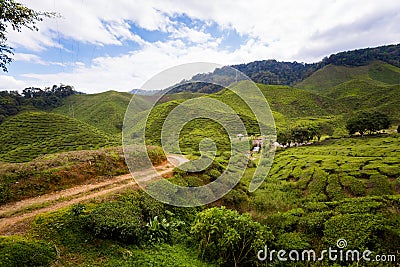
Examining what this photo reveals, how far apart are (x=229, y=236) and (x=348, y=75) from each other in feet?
587

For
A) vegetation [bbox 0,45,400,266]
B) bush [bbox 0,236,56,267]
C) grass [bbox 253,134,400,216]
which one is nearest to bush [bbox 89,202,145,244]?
vegetation [bbox 0,45,400,266]

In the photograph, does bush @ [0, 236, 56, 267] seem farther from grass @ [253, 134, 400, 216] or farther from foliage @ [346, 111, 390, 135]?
foliage @ [346, 111, 390, 135]

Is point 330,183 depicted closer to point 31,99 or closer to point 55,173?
point 55,173

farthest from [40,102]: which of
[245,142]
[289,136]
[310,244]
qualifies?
[310,244]

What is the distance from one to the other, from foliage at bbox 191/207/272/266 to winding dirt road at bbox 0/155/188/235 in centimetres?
469

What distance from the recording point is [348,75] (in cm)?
15238

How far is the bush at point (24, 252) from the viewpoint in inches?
244

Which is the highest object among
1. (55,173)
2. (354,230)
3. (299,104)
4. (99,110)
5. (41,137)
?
(299,104)

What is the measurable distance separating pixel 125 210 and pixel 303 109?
290ft

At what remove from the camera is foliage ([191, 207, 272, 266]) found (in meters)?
8.80

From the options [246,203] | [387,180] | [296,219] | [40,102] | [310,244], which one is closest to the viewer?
[310,244]

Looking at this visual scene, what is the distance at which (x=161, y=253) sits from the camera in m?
8.50

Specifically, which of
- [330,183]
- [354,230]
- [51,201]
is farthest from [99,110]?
[354,230]

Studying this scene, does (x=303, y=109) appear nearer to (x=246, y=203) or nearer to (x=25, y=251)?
(x=246, y=203)
